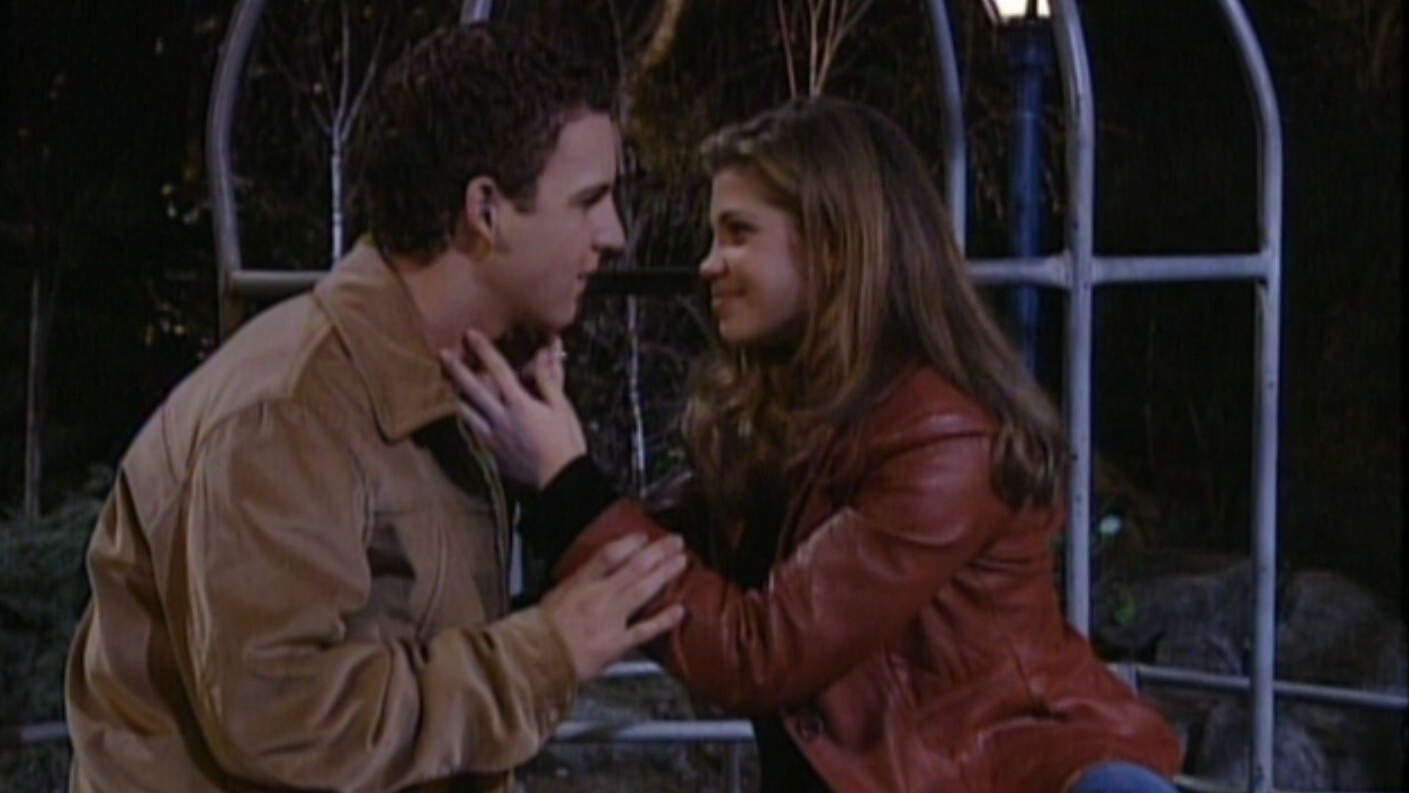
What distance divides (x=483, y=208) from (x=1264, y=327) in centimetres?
194

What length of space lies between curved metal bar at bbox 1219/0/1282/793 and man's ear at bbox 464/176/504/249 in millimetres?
1883

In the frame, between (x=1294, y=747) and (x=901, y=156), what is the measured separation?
5.50 m

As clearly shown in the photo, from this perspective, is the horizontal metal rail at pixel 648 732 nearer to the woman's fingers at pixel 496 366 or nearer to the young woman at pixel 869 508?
the young woman at pixel 869 508

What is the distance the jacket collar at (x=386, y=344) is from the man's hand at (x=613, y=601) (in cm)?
19

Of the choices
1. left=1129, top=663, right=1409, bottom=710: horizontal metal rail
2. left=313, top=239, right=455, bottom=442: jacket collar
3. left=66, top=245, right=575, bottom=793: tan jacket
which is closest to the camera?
left=66, top=245, right=575, bottom=793: tan jacket

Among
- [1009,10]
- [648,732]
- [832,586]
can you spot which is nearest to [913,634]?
[832,586]

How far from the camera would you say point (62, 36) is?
8961mm

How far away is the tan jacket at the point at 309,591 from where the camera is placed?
1.62 meters

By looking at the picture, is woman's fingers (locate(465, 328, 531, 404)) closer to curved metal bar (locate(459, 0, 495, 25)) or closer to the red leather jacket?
the red leather jacket

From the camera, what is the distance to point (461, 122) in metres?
1.76

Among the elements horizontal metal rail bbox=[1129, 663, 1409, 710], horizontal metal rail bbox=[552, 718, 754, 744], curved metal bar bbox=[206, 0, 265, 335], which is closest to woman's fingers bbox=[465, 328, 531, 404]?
curved metal bar bbox=[206, 0, 265, 335]

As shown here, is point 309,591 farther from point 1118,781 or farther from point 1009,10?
point 1009,10

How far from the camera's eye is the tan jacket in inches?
63.7

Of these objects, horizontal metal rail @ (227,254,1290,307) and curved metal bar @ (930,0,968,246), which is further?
curved metal bar @ (930,0,968,246)
